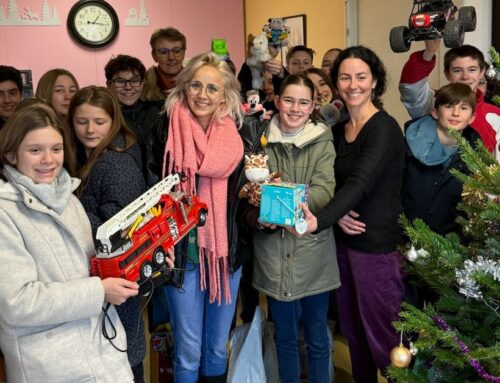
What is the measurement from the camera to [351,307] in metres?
2.02

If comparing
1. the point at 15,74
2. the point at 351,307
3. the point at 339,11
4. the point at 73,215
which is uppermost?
the point at 339,11

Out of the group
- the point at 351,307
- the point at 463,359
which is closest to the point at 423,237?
the point at 463,359

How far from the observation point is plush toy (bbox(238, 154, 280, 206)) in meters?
1.77

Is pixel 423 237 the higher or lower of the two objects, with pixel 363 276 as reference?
higher

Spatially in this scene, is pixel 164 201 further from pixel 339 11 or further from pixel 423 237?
pixel 339 11

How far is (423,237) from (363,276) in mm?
623

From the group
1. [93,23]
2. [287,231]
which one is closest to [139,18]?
[93,23]

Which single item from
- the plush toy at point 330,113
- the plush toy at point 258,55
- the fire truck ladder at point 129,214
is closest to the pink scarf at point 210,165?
the fire truck ladder at point 129,214

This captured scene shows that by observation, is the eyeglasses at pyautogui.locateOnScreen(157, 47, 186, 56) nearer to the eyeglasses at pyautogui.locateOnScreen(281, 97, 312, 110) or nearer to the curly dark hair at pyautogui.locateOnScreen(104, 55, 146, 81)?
the curly dark hair at pyautogui.locateOnScreen(104, 55, 146, 81)

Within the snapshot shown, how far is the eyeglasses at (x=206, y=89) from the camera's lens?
72.7 inches

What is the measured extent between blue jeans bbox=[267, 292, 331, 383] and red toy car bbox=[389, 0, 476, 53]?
42.9 inches

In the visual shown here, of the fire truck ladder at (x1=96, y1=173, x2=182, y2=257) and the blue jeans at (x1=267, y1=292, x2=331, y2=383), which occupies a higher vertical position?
the fire truck ladder at (x1=96, y1=173, x2=182, y2=257)

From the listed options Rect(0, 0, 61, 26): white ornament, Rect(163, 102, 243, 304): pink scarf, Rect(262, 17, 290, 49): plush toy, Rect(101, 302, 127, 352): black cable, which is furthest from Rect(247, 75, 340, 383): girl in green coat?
Rect(0, 0, 61, 26): white ornament

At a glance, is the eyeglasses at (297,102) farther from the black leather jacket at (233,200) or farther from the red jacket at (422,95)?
the red jacket at (422,95)
